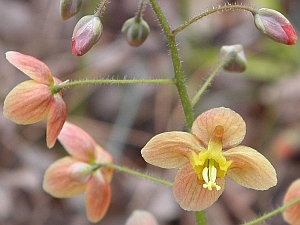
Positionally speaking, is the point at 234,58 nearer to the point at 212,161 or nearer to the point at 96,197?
the point at 212,161

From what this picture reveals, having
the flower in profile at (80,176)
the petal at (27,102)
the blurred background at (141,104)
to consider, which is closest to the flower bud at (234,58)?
the flower in profile at (80,176)

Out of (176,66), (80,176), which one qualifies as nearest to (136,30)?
(176,66)

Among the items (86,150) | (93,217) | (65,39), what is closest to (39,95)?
(86,150)

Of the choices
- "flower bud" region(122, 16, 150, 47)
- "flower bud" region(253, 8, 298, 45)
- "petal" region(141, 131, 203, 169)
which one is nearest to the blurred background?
"flower bud" region(122, 16, 150, 47)

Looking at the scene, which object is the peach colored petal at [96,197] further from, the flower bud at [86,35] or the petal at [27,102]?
the flower bud at [86,35]

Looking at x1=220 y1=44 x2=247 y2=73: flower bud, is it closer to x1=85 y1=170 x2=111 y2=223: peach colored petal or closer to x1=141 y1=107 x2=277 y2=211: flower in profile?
x1=141 y1=107 x2=277 y2=211: flower in profile

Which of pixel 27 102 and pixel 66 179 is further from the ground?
pixel 27 102
